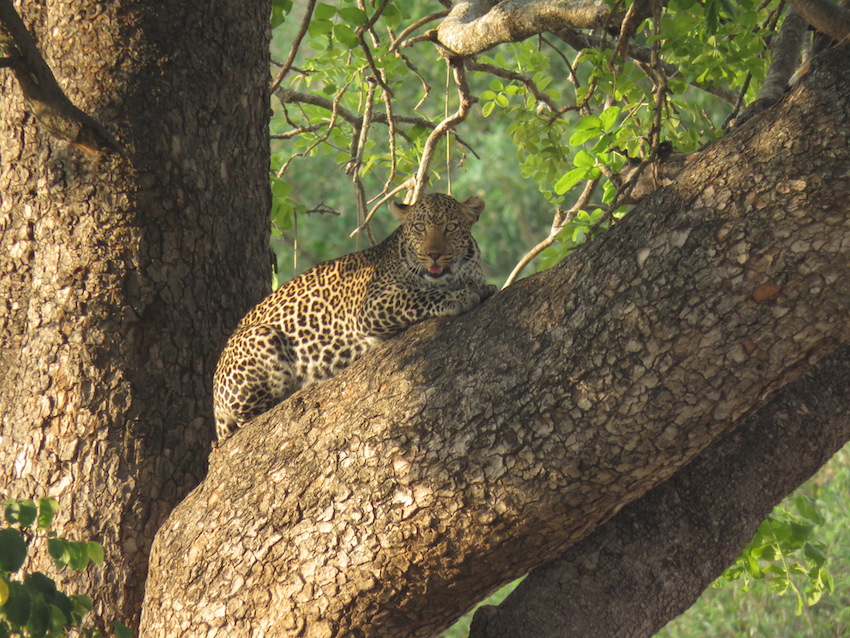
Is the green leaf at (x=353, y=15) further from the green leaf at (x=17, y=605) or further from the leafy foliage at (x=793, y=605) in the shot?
the leafy foliage at (x=793, y=605)

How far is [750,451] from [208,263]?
213cm

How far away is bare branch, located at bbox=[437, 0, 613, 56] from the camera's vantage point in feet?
12.9

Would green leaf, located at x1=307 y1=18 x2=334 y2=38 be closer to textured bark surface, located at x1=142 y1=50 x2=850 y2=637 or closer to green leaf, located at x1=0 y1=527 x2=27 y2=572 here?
textured bark surface, located at x1=142 y1=50 x2=850 y2=637

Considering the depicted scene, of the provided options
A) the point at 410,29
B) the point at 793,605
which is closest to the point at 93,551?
the point at 410,29

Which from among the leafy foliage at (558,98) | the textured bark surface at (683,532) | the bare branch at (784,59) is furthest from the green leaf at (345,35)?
the textured bark surface at (683,532)

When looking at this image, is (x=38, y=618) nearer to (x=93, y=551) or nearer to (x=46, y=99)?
(x=93, y=551)

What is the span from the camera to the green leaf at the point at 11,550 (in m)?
2.37

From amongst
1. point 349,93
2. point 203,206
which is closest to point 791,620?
point 349,93

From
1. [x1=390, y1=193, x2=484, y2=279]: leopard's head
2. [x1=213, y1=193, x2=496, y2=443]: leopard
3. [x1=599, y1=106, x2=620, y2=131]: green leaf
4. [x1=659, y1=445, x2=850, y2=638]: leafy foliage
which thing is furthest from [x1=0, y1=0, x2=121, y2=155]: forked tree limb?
[x1=659, y1=445, x2=850, y2=638]: leafy foliage

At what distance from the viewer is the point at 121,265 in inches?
154

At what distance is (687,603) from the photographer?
3473 millimetres

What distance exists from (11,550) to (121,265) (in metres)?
1.69

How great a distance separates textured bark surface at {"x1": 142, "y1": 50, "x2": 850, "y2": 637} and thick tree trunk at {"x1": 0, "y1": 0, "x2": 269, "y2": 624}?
43 cm

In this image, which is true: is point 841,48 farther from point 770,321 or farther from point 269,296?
point 269,296
